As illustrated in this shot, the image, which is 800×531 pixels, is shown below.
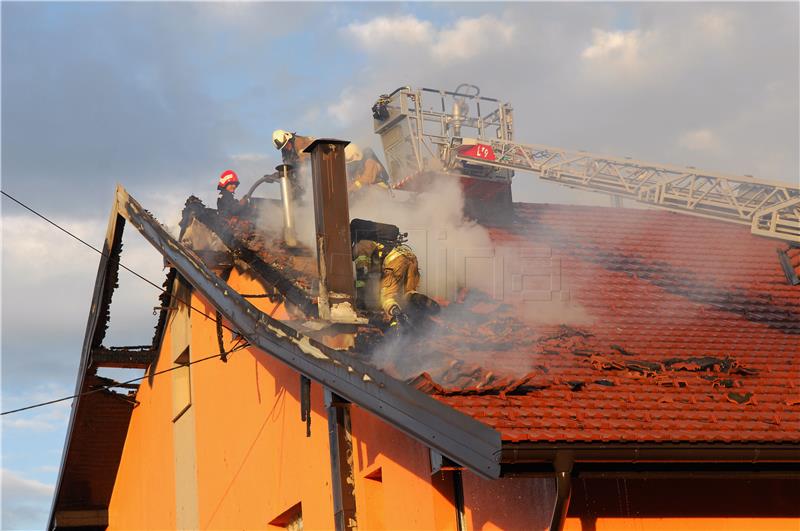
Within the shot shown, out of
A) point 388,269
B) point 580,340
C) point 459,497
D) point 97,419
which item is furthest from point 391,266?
point 97,419

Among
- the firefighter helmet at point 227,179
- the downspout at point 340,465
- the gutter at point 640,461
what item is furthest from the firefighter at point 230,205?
the gutter at point 640,461

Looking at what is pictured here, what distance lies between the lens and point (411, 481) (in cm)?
792

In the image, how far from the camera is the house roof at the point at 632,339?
6.96m

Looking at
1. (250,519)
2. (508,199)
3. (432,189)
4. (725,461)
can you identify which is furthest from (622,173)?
(725,461)

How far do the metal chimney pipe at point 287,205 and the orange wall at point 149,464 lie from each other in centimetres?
303

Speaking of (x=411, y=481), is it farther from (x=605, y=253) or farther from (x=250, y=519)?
(x=605, y=253)

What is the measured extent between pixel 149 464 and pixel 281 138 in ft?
15.3

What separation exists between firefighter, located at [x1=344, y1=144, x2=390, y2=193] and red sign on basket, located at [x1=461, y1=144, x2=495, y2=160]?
1.43m

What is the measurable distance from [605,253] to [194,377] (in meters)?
4.92

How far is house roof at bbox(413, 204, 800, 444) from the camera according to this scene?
6.96m

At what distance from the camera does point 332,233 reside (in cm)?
969

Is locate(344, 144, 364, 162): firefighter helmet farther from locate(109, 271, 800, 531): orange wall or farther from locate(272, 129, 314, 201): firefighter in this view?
locate(109, 271, 800, 531): orange wall

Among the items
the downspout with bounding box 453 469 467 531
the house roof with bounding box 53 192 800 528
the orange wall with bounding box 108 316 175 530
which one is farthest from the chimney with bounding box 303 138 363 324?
the orange wall with bounding box 108 316 175 530

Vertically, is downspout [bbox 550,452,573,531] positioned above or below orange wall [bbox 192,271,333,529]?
below
